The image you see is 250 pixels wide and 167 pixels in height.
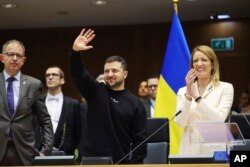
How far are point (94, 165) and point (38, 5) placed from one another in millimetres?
6130

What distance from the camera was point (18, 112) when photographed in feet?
11.8

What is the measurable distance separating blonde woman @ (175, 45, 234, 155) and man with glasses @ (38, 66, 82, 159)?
2056 millimetres

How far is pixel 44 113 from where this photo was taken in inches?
149

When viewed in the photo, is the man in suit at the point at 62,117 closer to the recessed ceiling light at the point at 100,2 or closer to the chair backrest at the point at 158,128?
the chair backrest at the point at 158,128

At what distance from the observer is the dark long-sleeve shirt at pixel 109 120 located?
11.8ft

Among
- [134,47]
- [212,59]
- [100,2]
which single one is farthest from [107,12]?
[212,59]

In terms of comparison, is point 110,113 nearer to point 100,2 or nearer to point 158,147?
point 158,147

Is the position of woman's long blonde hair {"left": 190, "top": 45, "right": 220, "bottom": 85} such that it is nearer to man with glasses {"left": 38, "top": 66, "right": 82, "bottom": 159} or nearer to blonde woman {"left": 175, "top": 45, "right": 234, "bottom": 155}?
blonde woman {"left": 175, "top": 45, "right": 234, "bottom": 155}

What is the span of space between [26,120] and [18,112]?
9 centimetres

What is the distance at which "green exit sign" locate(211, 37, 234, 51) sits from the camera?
977 centimetres

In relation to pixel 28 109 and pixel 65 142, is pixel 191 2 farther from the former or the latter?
pixel 28 109

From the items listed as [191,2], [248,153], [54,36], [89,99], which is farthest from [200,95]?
[54,36]

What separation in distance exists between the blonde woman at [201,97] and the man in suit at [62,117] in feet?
6.74

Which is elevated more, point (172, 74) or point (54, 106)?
point (172, 74)
